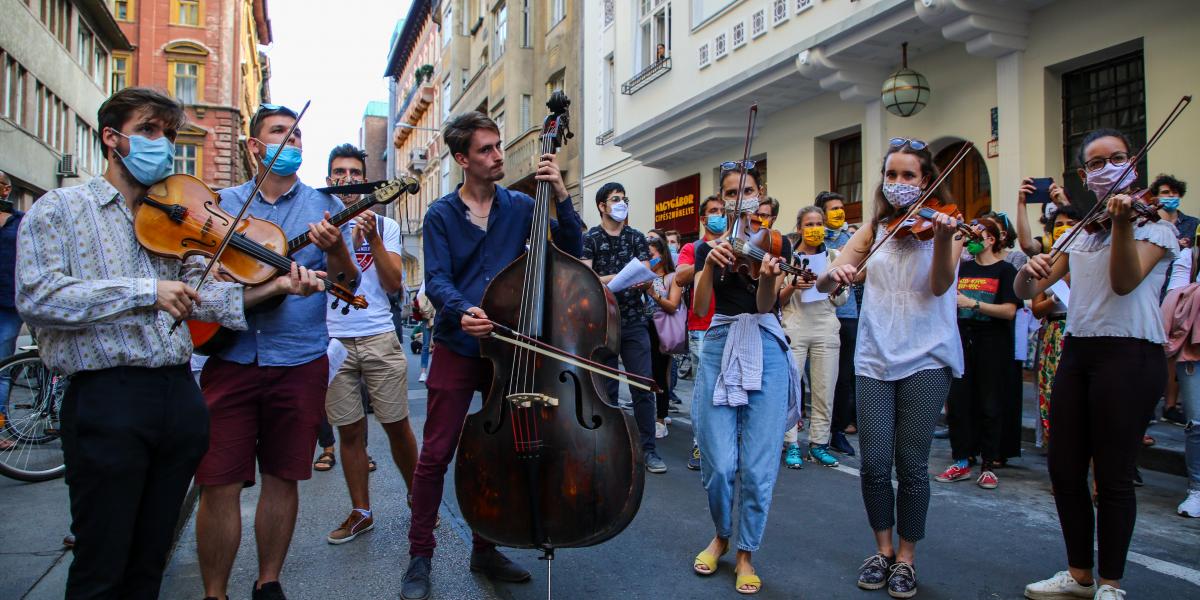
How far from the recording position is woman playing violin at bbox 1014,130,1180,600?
3227 mm

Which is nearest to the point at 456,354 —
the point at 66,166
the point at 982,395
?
the point at 982,395

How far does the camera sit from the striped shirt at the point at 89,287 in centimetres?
226

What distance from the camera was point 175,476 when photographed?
8.25 feet

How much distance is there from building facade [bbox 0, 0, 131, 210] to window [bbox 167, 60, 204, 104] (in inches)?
401

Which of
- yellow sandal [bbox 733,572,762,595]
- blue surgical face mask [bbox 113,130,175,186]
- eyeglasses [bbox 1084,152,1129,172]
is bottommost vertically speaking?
yellow sandal [bbox 733,572,762,595]

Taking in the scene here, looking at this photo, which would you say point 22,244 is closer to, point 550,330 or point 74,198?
point 74,198

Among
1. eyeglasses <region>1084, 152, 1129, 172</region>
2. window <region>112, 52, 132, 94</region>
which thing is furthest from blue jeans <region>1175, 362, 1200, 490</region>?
window <region>112, 52, 132, 94</region>

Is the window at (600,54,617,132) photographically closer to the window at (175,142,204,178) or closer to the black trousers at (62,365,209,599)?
the black trousers at (62,365,209,599)

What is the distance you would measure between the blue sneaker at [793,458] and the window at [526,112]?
19966 millimetres

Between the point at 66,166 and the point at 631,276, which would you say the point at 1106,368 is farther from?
the point at 66,166

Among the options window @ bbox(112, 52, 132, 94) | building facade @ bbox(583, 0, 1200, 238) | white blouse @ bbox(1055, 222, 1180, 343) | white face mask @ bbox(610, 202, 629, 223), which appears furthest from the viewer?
window @ bbox(112, 52, 132, 94)

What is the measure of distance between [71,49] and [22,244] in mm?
30390

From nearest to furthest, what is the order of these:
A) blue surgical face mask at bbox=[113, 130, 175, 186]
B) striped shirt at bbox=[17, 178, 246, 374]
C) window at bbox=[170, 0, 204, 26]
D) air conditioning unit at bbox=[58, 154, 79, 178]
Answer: striped shirt at bbox=[17, 178, 246, 374] < blue surgical face mask at bbox=[113, 130, 175, 186] < air conditioning unit at bbox=[58, 154, 79, 178] < window at bbox=[170, 0, 204, 26]

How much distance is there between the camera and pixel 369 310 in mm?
4816
